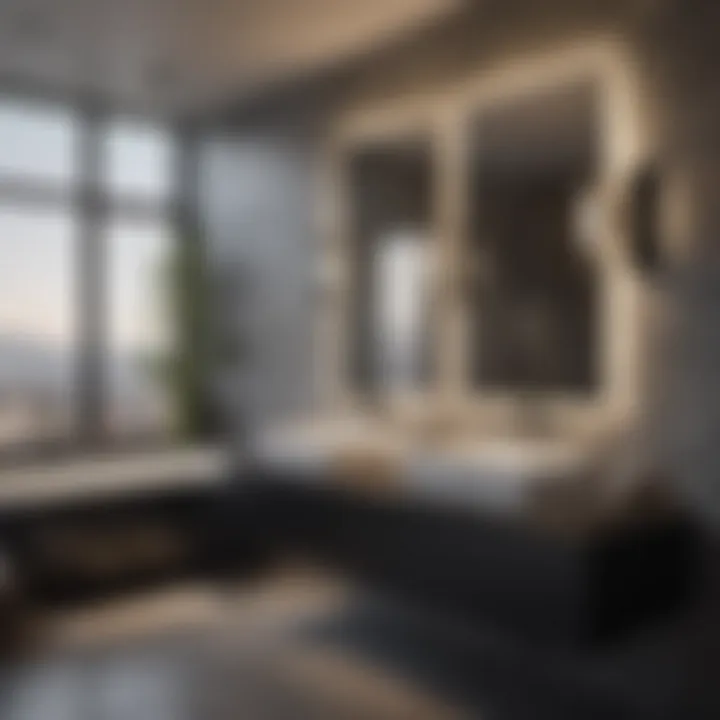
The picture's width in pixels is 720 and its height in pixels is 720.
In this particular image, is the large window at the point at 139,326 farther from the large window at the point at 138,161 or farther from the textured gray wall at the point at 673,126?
the textured gray wall at the point at 673,126

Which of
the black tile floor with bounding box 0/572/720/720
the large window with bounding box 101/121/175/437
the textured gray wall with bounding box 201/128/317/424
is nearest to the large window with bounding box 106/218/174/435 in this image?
the large window with bounding box 101/121/175/437

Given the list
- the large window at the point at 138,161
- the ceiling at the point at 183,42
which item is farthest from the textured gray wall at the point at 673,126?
the large window at the point at 138,161

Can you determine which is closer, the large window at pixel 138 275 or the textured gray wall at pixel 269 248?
the large window at pixel 138 275

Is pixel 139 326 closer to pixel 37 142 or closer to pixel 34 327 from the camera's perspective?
pixel 34 327

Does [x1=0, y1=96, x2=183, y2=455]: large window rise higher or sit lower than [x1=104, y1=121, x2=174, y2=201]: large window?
lower

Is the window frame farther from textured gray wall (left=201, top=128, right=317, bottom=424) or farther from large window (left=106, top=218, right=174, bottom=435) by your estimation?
textured gray wall (left=201, top=128, right=317, bottom=424)

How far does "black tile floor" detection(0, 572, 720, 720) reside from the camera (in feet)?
3.27

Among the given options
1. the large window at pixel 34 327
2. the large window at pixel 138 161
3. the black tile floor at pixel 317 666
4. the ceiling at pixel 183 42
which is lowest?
the black tile floor at pixel 317 666

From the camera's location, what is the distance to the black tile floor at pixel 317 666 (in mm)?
997

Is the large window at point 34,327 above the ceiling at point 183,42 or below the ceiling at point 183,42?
below

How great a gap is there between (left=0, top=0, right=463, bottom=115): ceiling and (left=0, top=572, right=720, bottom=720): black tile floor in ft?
2.35

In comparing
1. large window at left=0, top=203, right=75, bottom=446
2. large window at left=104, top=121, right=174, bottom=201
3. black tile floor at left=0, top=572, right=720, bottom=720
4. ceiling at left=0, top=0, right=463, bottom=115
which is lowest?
black tile floor at left=0, top=572, right=720, bottom=720

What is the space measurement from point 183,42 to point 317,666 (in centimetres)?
91

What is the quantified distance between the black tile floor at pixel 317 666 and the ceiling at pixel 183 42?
2.35 ft
